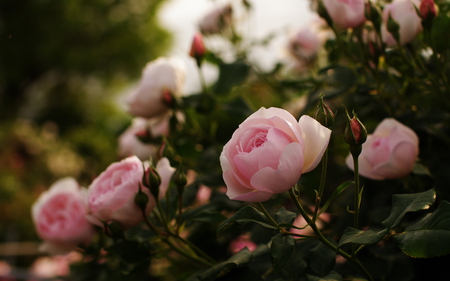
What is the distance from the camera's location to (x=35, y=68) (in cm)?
675

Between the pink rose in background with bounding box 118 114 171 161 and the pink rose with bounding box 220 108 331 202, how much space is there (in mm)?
295

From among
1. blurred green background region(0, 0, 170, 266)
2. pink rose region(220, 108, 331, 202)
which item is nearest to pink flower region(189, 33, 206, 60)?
pink rose region(220, 108, 331, 202)

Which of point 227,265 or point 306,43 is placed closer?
point 227,265

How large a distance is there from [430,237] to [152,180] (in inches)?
8.0

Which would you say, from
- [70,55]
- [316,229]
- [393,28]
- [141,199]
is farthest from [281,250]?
[70,55]

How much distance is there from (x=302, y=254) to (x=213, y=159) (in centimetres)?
19

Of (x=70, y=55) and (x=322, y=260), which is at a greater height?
(x=70, y=55)

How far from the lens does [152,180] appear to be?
0.32 meters

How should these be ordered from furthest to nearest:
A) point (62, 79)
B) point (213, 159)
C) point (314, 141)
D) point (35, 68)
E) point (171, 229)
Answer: point (62, 79) < point (35, 68) < point (213, 159) < point (171, 229) < point (314, 141)

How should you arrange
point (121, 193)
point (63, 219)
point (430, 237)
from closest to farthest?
point (430, 237), point (121, 193), point (63, 219)

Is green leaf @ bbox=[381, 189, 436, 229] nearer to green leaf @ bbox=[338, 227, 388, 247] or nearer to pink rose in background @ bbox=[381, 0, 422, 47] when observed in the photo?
green leaf @ bbox=[338, 227, 388, 247]

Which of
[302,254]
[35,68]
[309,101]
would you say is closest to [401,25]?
[309,101]

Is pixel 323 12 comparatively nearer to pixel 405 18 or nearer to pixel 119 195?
pixel 405 18

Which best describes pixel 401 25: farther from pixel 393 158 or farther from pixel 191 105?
pixel 191 105
